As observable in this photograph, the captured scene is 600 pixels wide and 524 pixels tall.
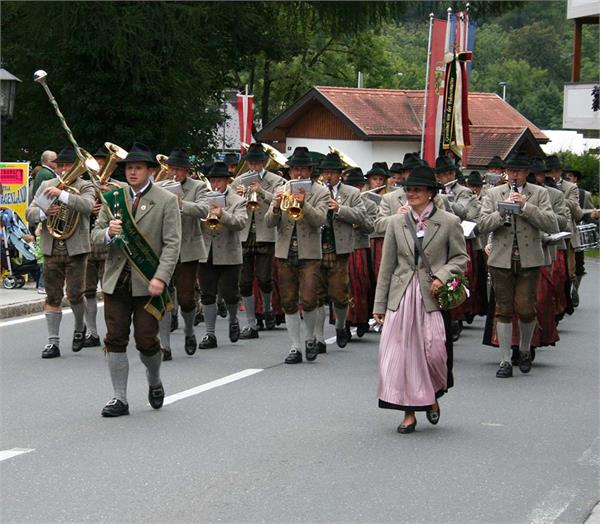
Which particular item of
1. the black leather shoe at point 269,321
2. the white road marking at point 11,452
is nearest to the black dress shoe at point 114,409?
the white road marking at point 11,452

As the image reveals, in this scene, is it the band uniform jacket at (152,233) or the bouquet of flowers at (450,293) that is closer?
the bouquet of flowers at (450,293)

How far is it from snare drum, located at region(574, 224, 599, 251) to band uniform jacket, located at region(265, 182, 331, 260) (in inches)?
231

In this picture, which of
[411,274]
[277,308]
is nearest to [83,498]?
[411,274]

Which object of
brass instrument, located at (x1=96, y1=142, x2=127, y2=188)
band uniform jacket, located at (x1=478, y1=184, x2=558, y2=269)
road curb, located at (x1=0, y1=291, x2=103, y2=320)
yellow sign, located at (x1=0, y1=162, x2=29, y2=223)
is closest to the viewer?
band uniform jacket, located at (x1=478, y1=184, x2=558, y2=269)

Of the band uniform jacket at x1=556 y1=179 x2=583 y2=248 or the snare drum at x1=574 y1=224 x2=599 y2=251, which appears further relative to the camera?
the snare drum at x1=574 y1=224 x2=599 y2=251

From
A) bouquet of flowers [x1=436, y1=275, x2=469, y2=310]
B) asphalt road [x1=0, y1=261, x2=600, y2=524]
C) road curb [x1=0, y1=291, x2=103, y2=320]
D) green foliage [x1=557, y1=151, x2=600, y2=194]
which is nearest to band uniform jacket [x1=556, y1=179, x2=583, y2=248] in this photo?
asphalt road [x1=0, y1=261, x2=600, y2=524]

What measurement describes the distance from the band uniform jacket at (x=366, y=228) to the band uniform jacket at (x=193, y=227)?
1.71 meters

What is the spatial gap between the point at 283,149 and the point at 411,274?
43.8 metres

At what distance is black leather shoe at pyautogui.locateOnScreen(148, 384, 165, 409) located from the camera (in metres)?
10.5

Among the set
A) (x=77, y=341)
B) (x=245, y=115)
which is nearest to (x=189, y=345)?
(x=77, y=341)

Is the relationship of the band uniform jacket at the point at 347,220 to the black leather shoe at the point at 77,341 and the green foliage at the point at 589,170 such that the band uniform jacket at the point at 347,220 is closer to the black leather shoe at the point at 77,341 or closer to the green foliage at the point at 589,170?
the black leather shoe at the point at 77,341

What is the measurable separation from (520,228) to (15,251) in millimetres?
9050

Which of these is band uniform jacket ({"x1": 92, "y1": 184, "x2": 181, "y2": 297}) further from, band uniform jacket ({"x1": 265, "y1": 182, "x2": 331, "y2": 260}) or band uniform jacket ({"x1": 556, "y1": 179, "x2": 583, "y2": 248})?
band uniform jacket ({"x1": 556, "y1": 179, "x2": 583, "y2": 248})

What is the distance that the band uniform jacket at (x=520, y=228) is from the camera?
12.5 meters
